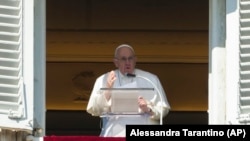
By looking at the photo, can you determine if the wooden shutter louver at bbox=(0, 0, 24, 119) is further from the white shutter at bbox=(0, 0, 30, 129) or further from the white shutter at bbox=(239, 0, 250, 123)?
the white shutter at bbox=(239, 0, 250, 123)

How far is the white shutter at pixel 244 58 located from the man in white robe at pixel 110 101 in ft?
1.73

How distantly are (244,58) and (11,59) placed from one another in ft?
4.49

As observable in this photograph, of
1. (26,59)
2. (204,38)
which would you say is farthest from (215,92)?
(204,38)

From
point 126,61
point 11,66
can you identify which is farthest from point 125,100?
point 11,66

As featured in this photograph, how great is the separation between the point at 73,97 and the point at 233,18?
12.5 feet

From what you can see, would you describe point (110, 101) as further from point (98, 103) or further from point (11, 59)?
point (11, 59)

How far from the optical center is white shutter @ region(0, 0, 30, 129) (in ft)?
29.7

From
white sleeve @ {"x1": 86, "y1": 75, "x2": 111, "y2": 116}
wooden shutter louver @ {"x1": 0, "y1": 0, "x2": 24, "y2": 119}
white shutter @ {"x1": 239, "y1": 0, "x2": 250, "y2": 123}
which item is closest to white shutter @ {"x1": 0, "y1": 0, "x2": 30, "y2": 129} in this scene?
wooden shutter louver @ {"x1": 0, "y1": 0, "x2": 24, "y2": 119}

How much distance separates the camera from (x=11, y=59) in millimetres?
9141

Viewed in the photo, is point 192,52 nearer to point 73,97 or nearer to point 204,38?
point 204,38

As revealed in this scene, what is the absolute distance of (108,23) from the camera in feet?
42.4

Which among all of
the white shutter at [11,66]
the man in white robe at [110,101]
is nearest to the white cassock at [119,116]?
the man in white robe at [110,101]

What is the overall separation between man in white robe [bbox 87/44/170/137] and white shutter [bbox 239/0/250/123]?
53cm

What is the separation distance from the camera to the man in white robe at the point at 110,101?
928 centimetres
